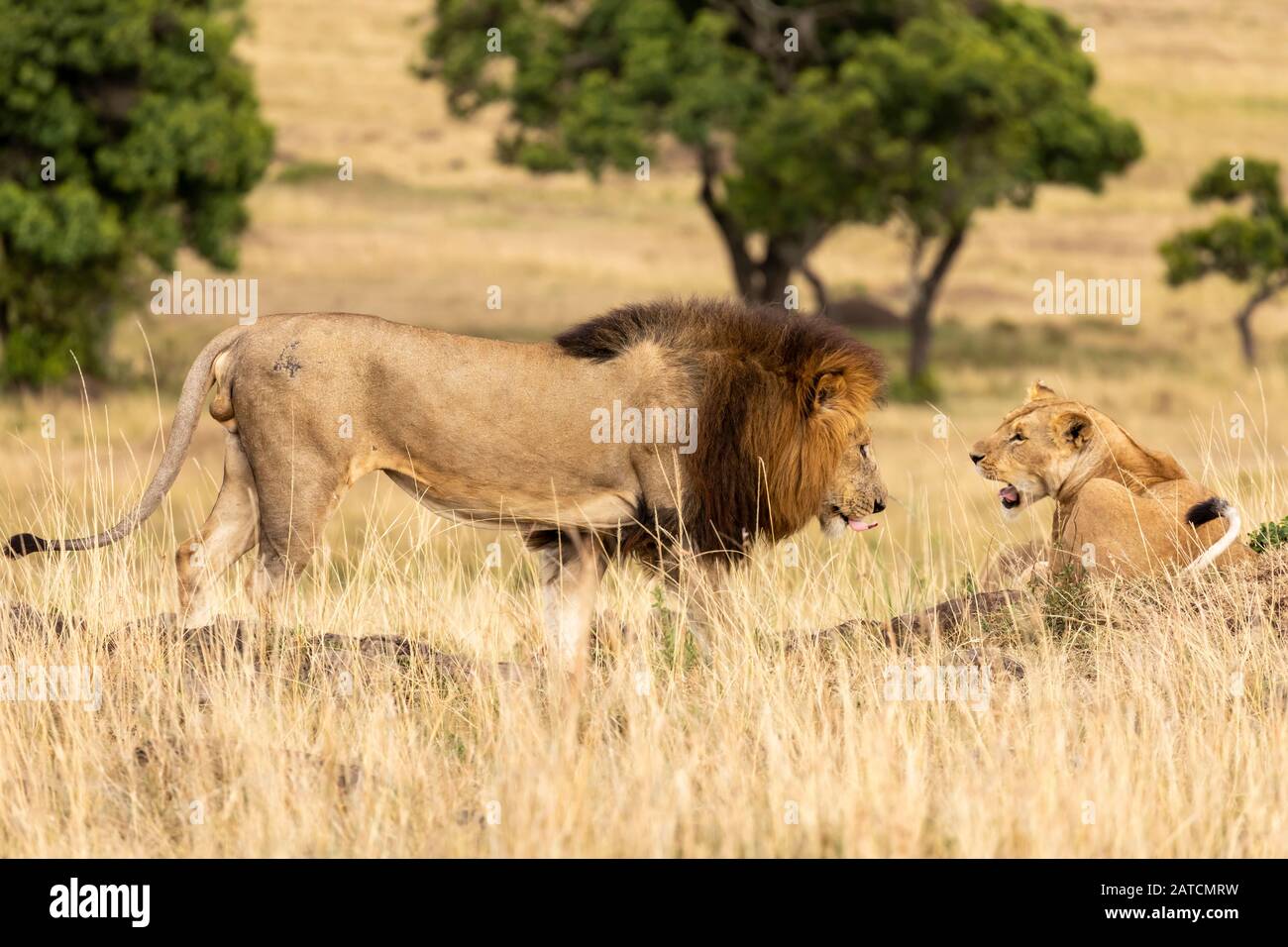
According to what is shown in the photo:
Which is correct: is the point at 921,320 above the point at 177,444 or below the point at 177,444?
above

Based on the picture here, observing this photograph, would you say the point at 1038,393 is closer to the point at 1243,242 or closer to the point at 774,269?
the point at 774,269

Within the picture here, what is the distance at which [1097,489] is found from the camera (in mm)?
7023

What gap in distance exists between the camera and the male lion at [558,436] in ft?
21.3

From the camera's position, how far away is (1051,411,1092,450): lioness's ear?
7.27 metres

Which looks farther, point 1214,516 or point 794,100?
point 794,100

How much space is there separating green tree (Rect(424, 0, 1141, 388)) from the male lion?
61.5 ft

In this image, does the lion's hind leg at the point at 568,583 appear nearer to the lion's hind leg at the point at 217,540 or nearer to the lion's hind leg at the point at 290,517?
the lion's hind leg at the point at 290,517

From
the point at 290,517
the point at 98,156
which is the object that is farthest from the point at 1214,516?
the point at 98,156

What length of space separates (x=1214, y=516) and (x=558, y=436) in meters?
2.55

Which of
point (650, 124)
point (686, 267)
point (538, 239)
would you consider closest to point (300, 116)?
point (538, 239)

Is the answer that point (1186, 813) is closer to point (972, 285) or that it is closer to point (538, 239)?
point (972, 285)

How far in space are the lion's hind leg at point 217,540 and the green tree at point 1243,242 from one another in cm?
2682

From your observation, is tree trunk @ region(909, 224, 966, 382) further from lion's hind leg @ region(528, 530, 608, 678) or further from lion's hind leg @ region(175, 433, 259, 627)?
lion's hind leg @ region(175, 433, 259, 627)
